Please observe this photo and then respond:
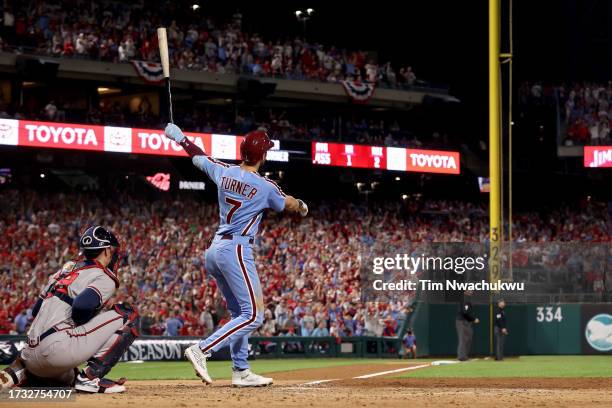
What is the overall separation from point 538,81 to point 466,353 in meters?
25.0

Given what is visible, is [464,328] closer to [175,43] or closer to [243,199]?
[243,199]

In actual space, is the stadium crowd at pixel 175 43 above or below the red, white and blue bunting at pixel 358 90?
above

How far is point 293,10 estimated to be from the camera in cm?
4325

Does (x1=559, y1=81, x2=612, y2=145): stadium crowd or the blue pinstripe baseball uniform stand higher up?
(x1=559, y1=81, x2=612, y2=145): stadium crowd

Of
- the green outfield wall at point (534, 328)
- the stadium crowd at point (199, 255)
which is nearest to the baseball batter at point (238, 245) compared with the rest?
the stadium crowd at point (199, 255)

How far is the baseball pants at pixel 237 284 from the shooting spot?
912cm

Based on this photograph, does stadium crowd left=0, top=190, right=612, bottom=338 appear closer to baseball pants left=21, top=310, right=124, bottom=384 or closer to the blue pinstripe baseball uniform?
the blue pinstripe baseball uniform

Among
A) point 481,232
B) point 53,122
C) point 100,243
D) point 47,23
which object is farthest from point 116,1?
point 100,243

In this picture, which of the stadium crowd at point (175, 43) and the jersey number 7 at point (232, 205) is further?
the stadium crowd at point (175, 43)

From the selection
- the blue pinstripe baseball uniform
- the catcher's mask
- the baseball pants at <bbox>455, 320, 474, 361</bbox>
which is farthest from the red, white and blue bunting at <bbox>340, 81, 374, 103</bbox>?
the catcher's mask

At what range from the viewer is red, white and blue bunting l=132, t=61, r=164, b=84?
32.8 metres

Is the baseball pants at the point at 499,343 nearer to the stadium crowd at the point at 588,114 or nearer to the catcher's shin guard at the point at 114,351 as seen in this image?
the catcher's shin guard at the point at 114,351

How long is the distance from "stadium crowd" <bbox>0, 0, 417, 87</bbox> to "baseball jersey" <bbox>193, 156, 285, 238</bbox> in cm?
2394

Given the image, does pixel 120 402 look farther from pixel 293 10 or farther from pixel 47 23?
pixel 293 10
